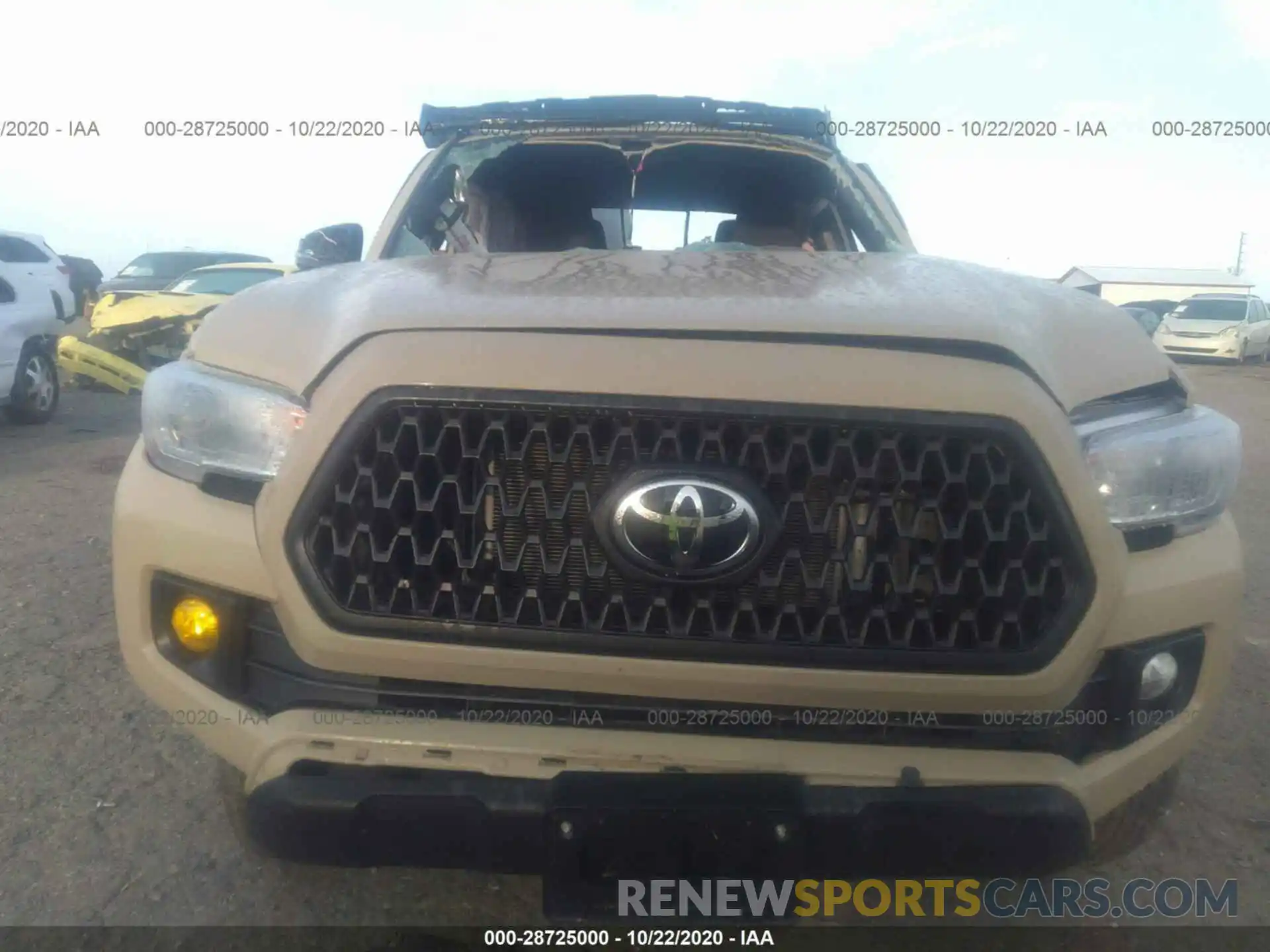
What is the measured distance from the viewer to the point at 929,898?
2172mm

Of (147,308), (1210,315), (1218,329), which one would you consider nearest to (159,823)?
(147,308)

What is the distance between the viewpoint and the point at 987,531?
1633mm

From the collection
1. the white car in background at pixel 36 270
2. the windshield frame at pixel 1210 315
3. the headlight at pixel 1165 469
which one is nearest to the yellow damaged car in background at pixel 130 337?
the white car in background at pixel 36 270

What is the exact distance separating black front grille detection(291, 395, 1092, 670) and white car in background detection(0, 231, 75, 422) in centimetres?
835

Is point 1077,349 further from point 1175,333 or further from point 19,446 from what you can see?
point 1175,333

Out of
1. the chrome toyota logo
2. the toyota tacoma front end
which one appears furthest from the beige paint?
the chrome toyota logo

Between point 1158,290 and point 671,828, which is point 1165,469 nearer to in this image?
point 671,828

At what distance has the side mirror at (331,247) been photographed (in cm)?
314

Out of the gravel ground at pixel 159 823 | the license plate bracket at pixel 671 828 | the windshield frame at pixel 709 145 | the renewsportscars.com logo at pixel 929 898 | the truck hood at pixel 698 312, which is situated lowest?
the gravel ground at pixel 159 823

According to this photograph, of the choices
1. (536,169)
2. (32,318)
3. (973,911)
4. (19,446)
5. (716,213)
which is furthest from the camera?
(32,318)

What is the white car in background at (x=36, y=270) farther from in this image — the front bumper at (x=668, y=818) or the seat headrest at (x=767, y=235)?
the front bumper at (x=668, y=818)

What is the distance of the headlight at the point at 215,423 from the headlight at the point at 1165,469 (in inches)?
55.2

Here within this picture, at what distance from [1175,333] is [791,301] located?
2361 centimetres

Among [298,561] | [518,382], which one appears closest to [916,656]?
[518,382]
